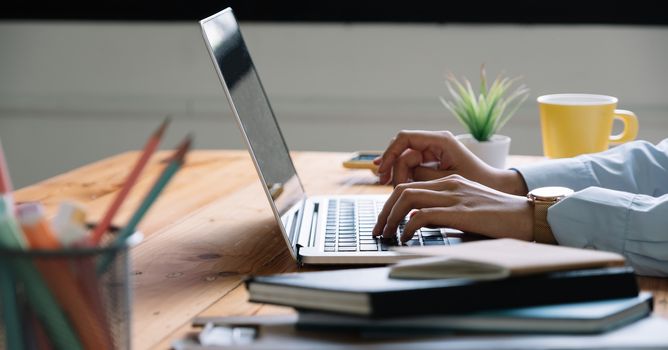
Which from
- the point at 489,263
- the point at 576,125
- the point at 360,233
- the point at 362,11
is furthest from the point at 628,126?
the point at 362,11

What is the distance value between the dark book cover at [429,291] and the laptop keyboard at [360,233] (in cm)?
30

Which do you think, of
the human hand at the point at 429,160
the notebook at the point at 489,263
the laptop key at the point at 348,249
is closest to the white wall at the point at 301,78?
the human hand at the point at 429,160

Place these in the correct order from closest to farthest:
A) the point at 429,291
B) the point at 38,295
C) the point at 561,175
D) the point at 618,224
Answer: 1. the point at 38,295
2. the point at 429,291
3. the point at 618,224
4. the point at 561,175

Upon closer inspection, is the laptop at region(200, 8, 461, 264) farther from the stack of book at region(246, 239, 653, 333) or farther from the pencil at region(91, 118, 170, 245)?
the pencil at region(91, 118, 170, 245)

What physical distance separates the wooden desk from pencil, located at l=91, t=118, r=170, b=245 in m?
0.19

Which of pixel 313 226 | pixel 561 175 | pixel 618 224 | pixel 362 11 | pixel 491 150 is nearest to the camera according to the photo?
pixel 618 224

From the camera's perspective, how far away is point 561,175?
1354 mm

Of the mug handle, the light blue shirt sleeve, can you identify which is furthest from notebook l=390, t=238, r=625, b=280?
the mug handle

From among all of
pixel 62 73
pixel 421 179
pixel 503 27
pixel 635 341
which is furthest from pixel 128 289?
pixel 62 73

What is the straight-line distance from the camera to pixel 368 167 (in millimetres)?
1697

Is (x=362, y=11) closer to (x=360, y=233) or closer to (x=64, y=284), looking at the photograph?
(x=360, y=233)

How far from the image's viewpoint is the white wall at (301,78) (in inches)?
105

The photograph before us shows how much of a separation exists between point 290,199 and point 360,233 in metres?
0.19

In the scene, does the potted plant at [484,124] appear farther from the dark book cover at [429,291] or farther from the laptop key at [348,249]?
the dark book cover at [429,291]
